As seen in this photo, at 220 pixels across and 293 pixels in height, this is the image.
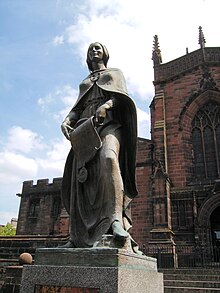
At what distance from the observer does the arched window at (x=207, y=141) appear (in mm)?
18594

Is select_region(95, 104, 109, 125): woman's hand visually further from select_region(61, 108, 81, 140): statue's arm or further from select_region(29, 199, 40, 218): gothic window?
select_region(29, 199, 40, 218): gothic window

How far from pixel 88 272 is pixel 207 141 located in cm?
1808

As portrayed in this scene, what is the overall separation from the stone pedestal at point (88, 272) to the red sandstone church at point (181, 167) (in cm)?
1333

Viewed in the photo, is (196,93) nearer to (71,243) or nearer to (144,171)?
(144,171)

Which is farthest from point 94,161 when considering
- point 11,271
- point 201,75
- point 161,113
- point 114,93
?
point 201,75

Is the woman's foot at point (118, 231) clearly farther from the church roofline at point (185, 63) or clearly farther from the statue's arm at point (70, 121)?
the church roofline at point (185, 63)

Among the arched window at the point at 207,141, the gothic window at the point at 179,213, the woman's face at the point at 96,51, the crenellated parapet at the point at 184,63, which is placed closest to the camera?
the woman's face at the point at 96,51

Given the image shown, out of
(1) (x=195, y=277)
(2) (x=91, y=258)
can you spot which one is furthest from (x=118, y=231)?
(1) (x=195, y=277)

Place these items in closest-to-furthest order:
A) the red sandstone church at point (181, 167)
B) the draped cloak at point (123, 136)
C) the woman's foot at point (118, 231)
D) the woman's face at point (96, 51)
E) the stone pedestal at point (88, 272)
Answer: the stone pedestal at point (88, 272), the woman's foot at point (118, 231), the draped cloak at point (123, 136), the woman's face at point (96, 51), the red sandstone church at point (181, 167)

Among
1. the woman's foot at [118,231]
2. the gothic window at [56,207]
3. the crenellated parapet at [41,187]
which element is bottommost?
the woman's foot at [118,231]

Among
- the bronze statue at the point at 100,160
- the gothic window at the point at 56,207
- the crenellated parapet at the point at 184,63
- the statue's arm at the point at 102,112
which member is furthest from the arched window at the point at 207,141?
the statue's arm at the point at 102,112

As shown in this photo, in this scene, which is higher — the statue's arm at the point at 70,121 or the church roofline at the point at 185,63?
the church roofline at the point at 185,63

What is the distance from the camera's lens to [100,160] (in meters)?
3.18

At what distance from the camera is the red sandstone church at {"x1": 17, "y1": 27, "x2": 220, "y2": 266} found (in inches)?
648
